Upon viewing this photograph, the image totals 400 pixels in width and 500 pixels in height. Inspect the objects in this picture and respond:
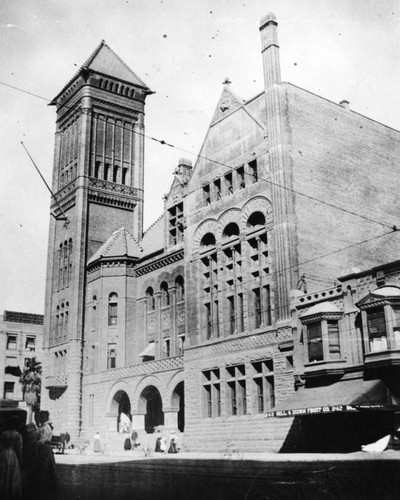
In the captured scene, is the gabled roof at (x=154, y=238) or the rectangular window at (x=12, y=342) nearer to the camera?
the gabled roof at (x=154, y=238)

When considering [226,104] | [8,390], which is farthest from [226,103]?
[8,390]

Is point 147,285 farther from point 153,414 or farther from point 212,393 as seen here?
A: point 212,393

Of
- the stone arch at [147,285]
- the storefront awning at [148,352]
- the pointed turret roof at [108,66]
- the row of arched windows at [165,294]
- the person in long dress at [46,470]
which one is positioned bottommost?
the person in long dress at [46,470]

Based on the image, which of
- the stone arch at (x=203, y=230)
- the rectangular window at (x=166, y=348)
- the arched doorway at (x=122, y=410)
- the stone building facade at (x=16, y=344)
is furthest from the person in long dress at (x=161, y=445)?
the stone building facade at (x=16, y=344)

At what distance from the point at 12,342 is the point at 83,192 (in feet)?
122

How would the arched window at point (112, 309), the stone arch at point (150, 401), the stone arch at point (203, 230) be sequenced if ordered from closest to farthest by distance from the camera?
the stone arch at point (203, 230) → the stone arch at point (150, 401) → the arched window at point (112, 309)

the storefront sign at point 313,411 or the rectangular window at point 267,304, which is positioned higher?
the rectangular window at point 267,304

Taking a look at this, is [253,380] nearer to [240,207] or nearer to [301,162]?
[240,207]

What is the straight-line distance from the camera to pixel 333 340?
93.3 ft

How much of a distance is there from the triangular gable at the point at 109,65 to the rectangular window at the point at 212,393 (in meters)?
33.1

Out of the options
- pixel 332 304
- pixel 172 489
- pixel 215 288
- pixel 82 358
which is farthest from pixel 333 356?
pixel 82 358

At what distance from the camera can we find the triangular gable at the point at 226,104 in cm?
3775

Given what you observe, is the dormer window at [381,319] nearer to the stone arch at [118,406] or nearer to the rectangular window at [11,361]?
the stone arch at [118,406]

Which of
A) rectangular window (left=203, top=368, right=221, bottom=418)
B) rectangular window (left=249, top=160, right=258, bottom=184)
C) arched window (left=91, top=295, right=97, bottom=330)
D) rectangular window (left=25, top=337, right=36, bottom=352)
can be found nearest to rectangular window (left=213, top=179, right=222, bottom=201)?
rectangular window (left=249, top=160, right=258, bottom=184)
